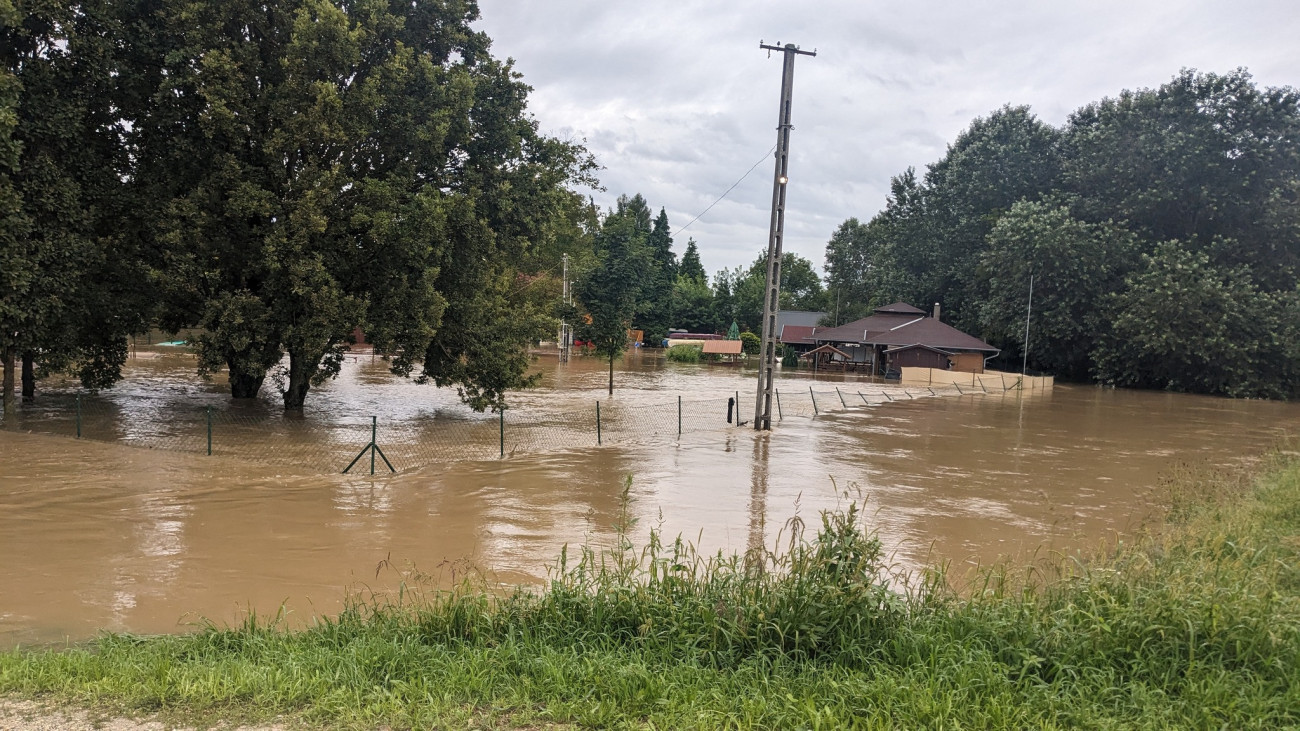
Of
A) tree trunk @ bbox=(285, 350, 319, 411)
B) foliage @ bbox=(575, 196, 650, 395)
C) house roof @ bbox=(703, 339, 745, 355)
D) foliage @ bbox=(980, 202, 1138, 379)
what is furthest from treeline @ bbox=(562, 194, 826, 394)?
foliage @ bbox=(980, 202, 1138, 379)

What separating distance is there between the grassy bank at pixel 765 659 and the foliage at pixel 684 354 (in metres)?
55.3

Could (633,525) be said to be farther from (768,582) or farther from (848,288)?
(848,288)

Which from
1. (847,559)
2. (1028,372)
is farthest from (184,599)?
(1028,372)

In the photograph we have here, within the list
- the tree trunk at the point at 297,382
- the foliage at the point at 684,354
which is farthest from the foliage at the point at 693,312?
the tree trunk at the point at 297,382

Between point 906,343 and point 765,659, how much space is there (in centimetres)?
4973

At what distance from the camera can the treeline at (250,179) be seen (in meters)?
17.2

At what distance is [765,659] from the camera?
17.1ft

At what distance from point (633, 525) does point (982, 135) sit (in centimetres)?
5893

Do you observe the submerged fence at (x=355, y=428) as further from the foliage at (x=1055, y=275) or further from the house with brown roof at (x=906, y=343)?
the foliage at (x=1055, y=275)

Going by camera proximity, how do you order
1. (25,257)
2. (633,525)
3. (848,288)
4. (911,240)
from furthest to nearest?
(848,288), (911,240), (25,257), (633,525)

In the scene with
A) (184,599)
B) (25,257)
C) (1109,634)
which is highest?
(25,257)

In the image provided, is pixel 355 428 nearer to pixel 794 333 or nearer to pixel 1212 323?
pixel 1212 323

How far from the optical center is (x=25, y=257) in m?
16.4

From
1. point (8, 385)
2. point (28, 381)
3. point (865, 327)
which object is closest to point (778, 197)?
point (8, 385)
